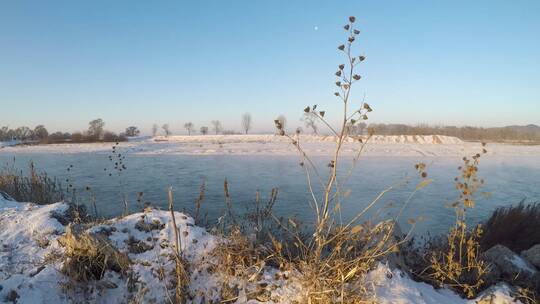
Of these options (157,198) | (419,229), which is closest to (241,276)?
(419,229)

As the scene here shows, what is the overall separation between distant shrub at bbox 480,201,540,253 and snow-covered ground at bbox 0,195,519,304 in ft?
8.77

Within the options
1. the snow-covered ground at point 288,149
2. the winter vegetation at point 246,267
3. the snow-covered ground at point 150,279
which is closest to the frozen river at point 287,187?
the winter vegetation at point 246,267

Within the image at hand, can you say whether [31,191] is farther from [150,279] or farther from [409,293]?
[409,293]

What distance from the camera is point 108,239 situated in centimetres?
316

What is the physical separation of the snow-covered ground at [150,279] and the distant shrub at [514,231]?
2673mm

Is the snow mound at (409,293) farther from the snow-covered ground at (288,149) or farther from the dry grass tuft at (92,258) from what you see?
the snow-covered ground at (288,149)

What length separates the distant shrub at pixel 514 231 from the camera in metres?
4.92

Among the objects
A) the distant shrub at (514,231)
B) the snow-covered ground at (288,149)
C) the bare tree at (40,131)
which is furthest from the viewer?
the bare tree at (40,131)

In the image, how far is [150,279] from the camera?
8.97ft

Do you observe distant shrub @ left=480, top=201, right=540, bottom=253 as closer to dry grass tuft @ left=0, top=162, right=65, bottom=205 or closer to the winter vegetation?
the winter vegetation

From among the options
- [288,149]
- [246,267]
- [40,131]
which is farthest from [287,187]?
[40,131]

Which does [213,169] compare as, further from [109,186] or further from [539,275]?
[539,275]

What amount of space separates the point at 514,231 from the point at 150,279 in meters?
5.41

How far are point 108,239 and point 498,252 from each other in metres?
4.15
